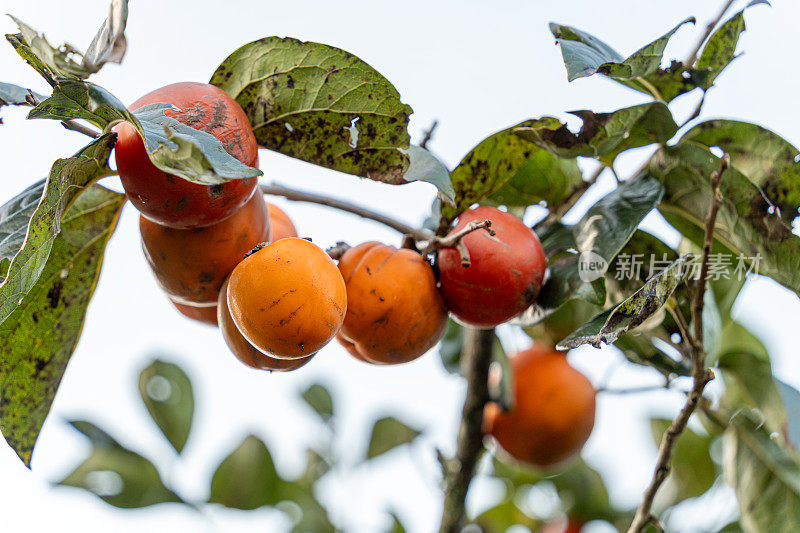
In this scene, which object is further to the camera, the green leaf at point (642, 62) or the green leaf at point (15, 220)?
the green leaf at point (642, 62)

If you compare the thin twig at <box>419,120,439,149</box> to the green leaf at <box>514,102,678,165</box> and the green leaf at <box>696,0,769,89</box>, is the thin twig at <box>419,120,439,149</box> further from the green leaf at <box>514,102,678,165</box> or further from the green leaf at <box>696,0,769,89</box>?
the green leaf at <box>696,0,769,89</box>

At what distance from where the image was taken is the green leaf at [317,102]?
3.43ft

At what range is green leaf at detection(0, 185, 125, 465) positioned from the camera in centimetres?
108

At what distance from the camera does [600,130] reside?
1171mm

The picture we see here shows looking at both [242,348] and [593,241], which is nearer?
[242,348]

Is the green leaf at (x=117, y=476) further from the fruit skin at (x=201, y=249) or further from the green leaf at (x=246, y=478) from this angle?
the fruit skin at (x=201, y=249)

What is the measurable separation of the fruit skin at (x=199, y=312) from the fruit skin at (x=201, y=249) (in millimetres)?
103

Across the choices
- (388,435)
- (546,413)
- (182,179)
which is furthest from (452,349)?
(182,179)

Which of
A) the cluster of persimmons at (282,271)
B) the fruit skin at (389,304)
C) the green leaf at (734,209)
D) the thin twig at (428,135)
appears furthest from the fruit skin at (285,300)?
the green leaf at (734,209)

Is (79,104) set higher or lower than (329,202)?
higher

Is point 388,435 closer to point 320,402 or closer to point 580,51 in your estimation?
point 320,402

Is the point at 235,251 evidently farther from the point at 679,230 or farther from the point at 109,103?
the point at 679,230

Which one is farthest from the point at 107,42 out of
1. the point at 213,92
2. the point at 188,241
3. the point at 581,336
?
the point at 581,336

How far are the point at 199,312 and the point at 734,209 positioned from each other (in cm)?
83
